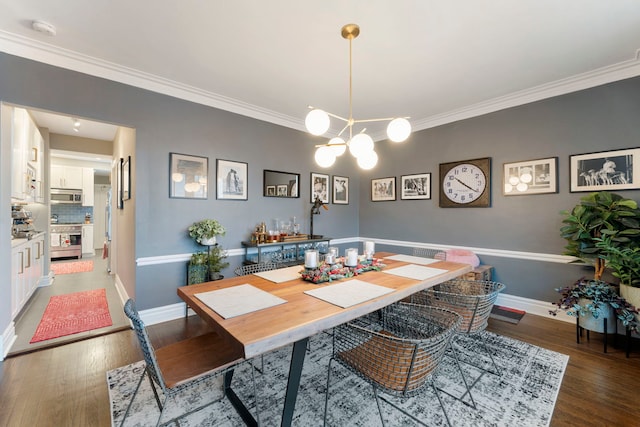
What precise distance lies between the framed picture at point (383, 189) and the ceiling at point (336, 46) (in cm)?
164

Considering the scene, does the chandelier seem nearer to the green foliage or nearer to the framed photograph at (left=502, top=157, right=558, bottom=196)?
the green foliage

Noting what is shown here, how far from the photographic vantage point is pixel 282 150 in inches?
167

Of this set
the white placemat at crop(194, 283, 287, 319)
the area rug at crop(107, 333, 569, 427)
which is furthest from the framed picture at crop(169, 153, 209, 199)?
the white placemat at crop(194, 283, 287, 319)

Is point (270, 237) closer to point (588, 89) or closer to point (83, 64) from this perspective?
→ point (83, 64)

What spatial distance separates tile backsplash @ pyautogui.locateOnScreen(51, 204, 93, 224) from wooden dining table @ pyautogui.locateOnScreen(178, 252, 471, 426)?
8.18 metres

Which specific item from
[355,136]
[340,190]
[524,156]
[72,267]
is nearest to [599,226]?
[524,156]

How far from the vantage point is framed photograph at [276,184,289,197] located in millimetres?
4203

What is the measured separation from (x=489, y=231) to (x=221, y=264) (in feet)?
12.0

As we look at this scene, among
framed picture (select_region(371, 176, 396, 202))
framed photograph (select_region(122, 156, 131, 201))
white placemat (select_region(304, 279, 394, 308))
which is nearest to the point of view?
white placemat (select_region(304, 279, 394, 308))

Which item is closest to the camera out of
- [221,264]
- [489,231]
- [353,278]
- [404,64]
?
[353,278]

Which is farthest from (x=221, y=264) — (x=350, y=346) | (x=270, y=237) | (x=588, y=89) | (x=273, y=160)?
(x=588, y=89)

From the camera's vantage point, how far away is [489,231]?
3707 mm

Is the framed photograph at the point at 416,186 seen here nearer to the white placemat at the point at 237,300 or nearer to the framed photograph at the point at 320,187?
the framed photograph at the point at 320,187

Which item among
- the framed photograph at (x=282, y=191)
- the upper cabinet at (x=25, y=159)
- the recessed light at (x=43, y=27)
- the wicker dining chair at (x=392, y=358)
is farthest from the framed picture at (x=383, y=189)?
the upper cabinet at (x=25, y=159)
